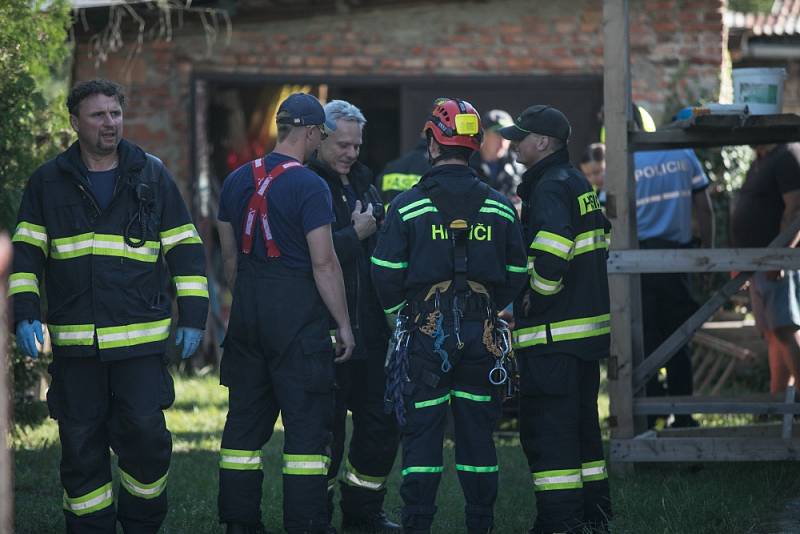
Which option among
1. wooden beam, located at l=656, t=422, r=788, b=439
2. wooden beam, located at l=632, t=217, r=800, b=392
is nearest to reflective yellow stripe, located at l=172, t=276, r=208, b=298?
wooden beam, located at l=632, t=217, r=800, b=392

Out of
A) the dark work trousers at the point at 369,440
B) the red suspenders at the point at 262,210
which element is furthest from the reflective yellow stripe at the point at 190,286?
the dark work trousers at the point at 369,440

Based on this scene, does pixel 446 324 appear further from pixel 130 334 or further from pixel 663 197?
pixel 663 197

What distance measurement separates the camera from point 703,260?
6773 millimetres

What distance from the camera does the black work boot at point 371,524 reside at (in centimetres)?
612

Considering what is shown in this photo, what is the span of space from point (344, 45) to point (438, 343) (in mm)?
6993

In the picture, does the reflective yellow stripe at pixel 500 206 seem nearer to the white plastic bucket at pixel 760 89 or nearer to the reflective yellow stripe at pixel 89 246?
the reflective yellow stripe at pixel 89 246

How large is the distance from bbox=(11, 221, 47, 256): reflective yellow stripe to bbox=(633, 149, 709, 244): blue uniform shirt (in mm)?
4454

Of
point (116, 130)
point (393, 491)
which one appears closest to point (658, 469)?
point (393, 491)

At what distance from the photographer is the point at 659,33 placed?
11984 mm

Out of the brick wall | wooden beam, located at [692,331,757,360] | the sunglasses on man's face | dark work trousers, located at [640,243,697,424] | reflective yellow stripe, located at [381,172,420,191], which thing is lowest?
wooden beam, located at [692,331,757,360]

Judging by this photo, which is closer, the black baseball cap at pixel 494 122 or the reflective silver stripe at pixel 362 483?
the reflective silver stripe at pixel 362 483

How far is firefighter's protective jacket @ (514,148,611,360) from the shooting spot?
5.70 m

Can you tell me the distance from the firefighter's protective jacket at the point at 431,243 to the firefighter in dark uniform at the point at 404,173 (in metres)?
2.20

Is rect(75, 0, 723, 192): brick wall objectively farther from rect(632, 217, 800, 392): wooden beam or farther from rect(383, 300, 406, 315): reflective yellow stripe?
rect(383, 300, 406, 315): reflective yellow stripe
